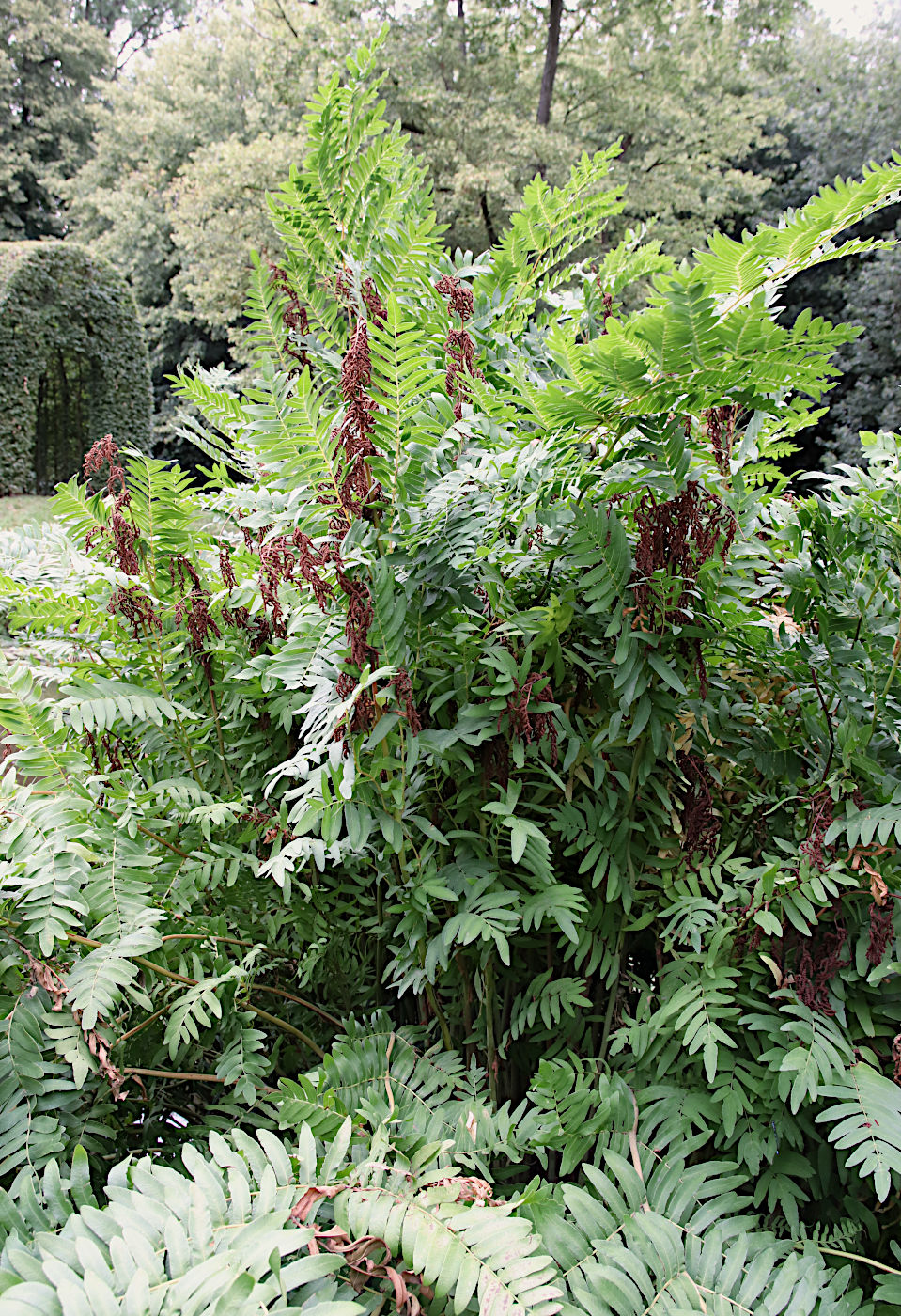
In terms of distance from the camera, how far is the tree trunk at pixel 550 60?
10227 millimetres

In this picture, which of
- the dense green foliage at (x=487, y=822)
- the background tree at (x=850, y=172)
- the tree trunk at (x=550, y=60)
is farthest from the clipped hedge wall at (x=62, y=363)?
the dense green foliage at (x=487, y=822)

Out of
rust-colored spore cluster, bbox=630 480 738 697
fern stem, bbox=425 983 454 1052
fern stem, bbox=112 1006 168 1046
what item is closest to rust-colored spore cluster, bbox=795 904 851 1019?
rust-colored spore cluster, bbox=630 480 738 697

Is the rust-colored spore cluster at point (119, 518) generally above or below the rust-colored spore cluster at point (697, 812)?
above

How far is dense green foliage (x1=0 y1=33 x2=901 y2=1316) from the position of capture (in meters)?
0.75

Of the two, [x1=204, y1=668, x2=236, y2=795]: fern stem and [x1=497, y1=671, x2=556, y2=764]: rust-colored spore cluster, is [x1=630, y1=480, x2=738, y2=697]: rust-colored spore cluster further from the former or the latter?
[x1=204, y1=668, x2=236, y2=795]: fern stem

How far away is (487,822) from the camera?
1032 mm

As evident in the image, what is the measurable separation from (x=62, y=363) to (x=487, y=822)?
1324cm

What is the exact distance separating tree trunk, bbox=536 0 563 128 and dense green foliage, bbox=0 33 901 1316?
1099 cm

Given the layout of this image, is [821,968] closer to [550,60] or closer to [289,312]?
[289,312]

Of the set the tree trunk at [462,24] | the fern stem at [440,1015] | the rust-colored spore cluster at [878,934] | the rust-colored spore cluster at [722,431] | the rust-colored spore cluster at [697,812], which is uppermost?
the tree trunk at [462,24]

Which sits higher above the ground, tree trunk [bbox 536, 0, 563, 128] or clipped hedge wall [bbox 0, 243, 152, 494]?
tree trunk [bbox 536, 0, 563, 128]

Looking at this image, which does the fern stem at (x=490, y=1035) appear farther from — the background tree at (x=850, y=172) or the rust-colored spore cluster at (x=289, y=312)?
the background tree at (x=850, y=172)

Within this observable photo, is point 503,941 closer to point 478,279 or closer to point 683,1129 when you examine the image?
point 683,1129

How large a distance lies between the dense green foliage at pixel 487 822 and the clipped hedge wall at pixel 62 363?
986 cm
